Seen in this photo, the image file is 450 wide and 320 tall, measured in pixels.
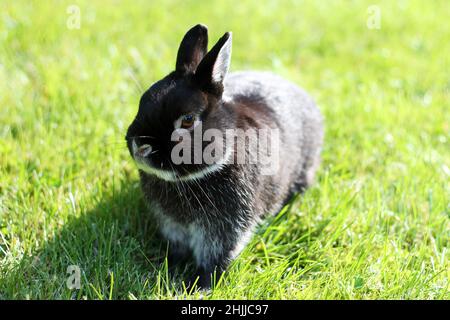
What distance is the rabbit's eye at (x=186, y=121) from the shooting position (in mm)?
2836

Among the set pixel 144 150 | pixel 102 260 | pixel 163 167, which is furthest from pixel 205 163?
pixel 102 260

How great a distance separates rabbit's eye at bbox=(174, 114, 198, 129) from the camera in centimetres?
284

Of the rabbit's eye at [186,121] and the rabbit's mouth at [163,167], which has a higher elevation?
the rabbit's eye at [186,121]

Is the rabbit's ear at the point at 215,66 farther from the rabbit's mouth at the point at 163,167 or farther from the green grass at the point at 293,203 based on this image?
the green grass at the point at 293,203

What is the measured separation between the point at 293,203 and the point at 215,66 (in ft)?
4.27

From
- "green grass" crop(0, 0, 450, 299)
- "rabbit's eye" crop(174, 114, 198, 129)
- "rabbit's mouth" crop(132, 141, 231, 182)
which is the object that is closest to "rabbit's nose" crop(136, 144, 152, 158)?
"rabbit's mouth" crop(132, 141, 231, 182)

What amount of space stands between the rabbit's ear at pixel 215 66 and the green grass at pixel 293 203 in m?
0.75

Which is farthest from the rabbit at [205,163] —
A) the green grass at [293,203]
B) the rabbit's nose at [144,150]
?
the green grass at [293,203]

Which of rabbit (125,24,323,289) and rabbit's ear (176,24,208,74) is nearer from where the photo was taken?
rabbit (125,24,323,289)

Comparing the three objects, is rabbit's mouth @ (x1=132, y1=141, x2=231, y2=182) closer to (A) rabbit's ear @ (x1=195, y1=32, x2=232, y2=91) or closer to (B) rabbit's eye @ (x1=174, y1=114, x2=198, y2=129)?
(B) rabbit's eye @ (x1=174, y1=114, x2=198, y2=129)

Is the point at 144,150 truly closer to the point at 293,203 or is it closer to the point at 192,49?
the point at 192,49
